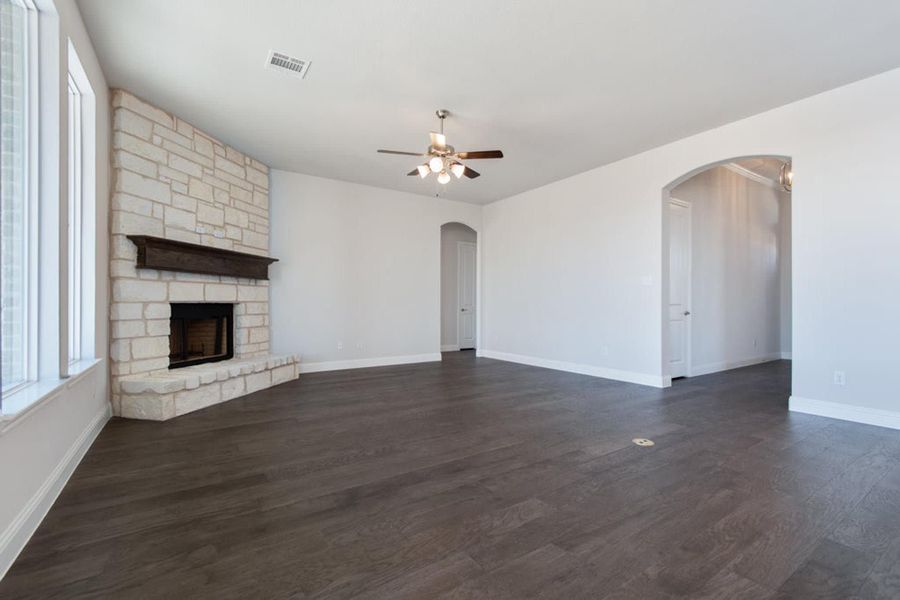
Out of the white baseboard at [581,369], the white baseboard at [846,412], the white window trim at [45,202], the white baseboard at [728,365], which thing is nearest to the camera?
the white window trim at [45,202]

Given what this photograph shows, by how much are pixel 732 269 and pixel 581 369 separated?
2980mm

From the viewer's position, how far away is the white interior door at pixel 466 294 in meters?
8.93

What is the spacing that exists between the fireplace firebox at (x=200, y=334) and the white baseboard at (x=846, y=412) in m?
6.22

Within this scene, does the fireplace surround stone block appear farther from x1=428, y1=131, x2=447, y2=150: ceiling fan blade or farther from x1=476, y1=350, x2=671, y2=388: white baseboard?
x1=476, y1=350, x2=671, y2=388: white baseboard

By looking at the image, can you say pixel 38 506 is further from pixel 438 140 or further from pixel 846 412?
pixel 846 412

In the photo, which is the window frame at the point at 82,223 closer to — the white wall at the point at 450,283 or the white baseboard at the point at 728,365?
the white wall at the point at 450,283

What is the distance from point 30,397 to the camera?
6.44 ft

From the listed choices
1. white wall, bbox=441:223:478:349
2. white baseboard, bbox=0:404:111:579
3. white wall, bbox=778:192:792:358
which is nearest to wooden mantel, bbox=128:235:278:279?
white baseboard, bbox=0:404:111:579

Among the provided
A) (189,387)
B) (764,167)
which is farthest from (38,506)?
(764,167)

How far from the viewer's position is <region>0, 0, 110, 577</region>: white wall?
173 centimetres

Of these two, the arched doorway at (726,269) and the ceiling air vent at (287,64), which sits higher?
the ceiling air vent at (287,64)

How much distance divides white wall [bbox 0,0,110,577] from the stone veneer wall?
13cm

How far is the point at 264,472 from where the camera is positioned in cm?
254

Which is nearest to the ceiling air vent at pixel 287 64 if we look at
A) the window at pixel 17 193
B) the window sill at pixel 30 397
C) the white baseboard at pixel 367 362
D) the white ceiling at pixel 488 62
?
the white ceiling at pixel 488 62
